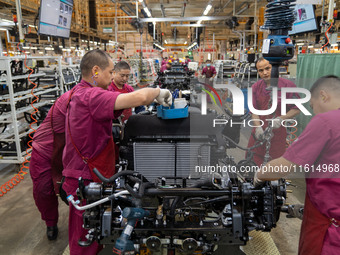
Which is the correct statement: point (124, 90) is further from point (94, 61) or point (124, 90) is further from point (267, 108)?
point (267, 108)

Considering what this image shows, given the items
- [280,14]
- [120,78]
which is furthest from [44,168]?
[280,14]

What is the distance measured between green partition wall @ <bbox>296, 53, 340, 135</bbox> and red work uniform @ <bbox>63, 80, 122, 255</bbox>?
3742 millimetres

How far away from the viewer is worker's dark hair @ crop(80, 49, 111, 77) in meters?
1.97

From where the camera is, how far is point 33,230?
298cm

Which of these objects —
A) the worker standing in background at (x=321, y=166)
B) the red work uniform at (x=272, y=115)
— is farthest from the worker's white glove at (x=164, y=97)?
the red work uniform at (x=272, y=115)

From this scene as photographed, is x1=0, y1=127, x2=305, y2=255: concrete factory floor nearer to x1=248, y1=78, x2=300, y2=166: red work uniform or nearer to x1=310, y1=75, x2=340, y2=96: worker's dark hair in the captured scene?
x1=248, y1=78, x2=300, y2=166: red work uniform

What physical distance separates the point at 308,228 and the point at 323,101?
72 cm

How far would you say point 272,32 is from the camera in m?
2.49

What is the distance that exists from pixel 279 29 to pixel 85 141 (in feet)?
6.12

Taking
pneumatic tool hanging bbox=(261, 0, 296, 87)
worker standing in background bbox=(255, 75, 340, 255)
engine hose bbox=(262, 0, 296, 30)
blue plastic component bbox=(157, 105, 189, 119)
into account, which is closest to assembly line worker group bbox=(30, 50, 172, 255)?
blue plastic component bbox=(157, 105, 189, 119)

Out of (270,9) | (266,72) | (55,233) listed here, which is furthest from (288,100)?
(55,233)

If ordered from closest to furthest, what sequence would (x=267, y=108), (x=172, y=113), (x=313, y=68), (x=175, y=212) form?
(x=175, y=212)
(x=172, y=113)
(x=267, y=108)
(x=313, y=68)

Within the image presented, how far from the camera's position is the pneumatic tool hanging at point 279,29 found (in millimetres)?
2320

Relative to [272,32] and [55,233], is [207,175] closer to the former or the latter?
[272,32]
